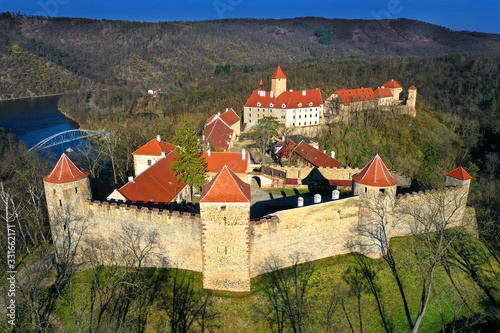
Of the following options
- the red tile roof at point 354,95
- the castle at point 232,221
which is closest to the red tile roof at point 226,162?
the castle at point 232,221

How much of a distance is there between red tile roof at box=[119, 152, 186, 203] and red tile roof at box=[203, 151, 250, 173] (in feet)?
13.2

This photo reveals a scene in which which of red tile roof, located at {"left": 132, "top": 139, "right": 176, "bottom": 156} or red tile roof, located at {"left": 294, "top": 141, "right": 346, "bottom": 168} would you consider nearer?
red tile roof, located at {"left": 132, "top": 139, "right": 176, "bottom": 156}

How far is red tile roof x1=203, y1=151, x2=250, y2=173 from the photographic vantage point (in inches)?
1378

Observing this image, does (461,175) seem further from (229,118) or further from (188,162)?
(229,118)

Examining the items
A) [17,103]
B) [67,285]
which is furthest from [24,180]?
[17,103]

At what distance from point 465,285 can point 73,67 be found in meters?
151

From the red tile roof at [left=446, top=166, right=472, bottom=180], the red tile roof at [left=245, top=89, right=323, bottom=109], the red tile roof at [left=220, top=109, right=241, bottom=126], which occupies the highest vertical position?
the red tile roof at [left=245, top=89, right=323, bottom=109]

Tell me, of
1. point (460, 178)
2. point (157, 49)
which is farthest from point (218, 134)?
point (157, 49)

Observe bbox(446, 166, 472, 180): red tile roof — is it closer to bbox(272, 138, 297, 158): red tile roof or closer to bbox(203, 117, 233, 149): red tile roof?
bbox(272, 138, 297, 158): red tile roof

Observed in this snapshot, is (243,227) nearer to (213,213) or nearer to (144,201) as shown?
(213,213)

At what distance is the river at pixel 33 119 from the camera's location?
7581cm

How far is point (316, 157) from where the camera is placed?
40312mm

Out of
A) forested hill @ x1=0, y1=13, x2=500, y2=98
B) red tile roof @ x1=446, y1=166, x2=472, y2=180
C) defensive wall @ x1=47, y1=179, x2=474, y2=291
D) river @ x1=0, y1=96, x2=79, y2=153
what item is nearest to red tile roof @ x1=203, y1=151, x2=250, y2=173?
defensive wall @ x1=47, y1=179, x2=474, y2=291

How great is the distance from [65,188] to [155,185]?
7342 millimetres
